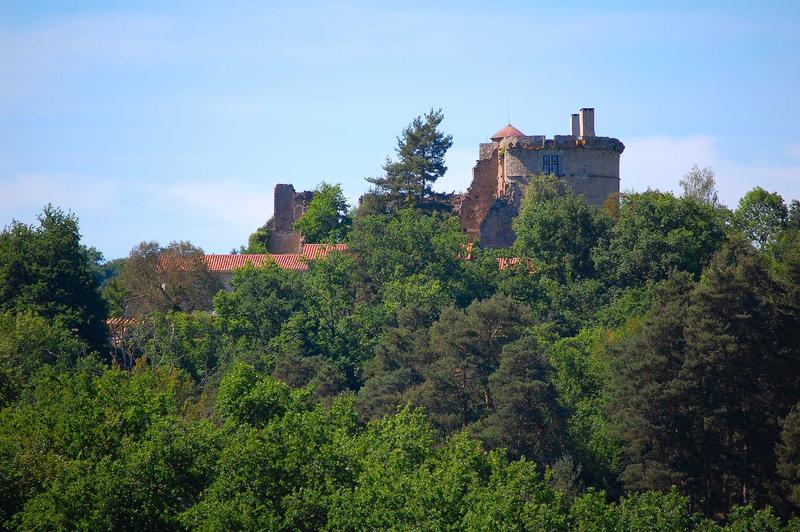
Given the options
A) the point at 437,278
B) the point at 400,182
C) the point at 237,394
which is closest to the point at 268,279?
the point at 437,278

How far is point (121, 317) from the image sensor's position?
191 ft

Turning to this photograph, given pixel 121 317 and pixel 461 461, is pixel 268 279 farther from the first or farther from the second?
pixel 461 461

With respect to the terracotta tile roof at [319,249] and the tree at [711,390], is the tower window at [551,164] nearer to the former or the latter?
the terracotta tile roof at [319,249]

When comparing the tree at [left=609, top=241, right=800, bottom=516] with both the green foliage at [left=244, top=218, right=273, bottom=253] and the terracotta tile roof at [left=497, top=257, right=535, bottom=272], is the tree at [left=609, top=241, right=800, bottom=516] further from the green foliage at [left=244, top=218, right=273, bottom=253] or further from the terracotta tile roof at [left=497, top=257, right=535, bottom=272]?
the green foliage at [left=244, top=218, right=273, bottom=253]

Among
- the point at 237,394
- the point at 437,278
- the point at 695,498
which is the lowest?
the point at 695,498

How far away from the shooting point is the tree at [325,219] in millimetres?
65250

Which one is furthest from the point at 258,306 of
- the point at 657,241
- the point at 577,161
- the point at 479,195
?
the point at 577,161

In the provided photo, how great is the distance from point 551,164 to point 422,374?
20288mm

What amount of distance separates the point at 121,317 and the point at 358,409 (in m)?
17.2

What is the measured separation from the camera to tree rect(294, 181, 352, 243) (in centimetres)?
6525

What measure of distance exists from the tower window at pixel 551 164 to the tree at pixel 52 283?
64.6 ft

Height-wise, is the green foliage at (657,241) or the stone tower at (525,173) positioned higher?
the stone tower at (525,173)

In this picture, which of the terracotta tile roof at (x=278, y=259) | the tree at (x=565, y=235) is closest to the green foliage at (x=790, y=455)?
the tree at (x=565, y=235)

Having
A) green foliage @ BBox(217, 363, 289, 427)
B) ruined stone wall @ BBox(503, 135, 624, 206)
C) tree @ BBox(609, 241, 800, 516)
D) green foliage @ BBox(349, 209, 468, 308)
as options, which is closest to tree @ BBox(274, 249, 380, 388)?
green foliage @ BBox(349, 209, 468, 308)
